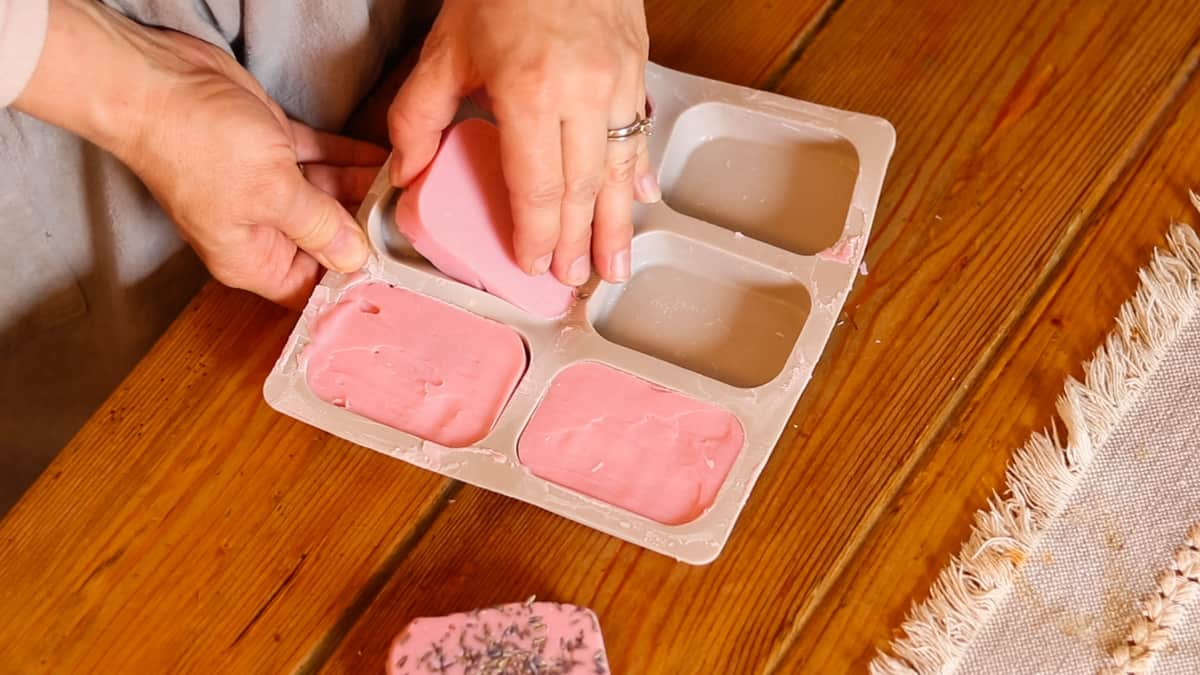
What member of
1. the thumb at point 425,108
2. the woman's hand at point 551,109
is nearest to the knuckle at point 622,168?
the woman's hand at point 551,109

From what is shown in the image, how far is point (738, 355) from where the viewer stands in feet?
2.41

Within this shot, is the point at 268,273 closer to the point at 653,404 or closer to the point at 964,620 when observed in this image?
the point at 653,404

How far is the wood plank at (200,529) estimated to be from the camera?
2.14 feet

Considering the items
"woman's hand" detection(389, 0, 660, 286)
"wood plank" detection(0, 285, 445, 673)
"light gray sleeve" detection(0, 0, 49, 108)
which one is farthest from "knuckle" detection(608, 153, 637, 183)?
"light gray sleeve" detection(0, 0, 49, 108)

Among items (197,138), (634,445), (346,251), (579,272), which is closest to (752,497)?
(634,445)

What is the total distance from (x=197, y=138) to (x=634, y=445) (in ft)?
1.07

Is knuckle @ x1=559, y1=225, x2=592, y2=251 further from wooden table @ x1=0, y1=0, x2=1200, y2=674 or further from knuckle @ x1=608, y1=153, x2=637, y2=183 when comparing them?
wooden table @ x1=0, y1=0, x2=1200, y2=674

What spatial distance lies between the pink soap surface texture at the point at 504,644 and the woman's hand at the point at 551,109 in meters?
0.22

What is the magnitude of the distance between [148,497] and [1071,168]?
67 cm

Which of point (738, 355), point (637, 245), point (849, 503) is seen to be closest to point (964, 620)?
point (849, 503)

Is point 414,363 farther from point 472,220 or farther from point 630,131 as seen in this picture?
point 630,131

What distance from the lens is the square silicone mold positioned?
2.18ft

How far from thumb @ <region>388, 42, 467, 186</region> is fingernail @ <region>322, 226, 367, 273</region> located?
0.05 metres

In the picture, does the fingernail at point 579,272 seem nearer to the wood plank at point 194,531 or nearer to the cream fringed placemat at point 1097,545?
the wood plank at point 194,531
